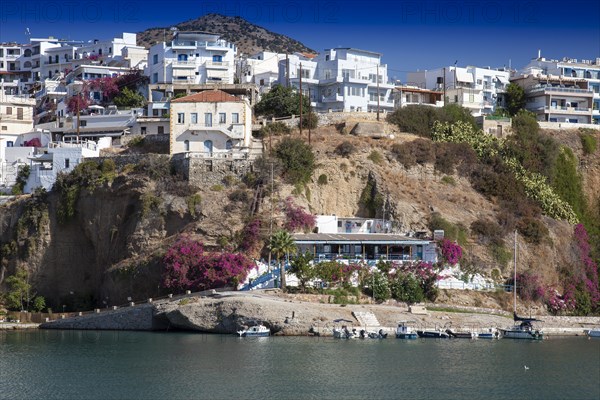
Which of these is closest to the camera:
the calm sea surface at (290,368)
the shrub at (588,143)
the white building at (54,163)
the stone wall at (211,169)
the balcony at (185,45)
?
the calm sea surface at (290,368)

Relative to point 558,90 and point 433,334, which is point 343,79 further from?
point 433,334

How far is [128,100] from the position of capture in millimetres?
96812

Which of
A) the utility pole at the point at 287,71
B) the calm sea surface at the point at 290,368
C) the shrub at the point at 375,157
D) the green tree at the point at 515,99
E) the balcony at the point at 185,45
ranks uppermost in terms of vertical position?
the balcony at the point at 185,45

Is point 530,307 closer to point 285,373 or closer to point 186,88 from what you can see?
point 285,373

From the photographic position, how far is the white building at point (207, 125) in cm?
8056

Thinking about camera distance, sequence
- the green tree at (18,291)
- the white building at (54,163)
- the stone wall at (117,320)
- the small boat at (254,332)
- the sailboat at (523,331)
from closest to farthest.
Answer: the small boat at (254,332)
the sailboat at (523,331)
the stone wall at (117,320)
the green tree at (18,291)
the white building at (54,163)

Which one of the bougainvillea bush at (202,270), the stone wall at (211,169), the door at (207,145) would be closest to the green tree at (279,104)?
the door at (207,145)

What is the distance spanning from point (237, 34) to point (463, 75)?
85.1 m

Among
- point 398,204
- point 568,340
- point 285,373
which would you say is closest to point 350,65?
point 398,204

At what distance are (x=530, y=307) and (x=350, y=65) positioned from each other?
109 ft

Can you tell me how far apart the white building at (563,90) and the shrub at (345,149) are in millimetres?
25976

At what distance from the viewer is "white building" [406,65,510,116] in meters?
100

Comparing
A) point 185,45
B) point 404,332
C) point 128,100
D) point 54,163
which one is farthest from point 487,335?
point 185,45

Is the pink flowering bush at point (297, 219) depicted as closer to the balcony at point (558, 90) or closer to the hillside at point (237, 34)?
the balcony at point (558, 90)
